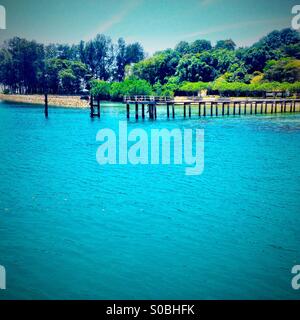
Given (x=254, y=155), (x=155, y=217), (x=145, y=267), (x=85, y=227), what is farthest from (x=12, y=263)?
(x=254, y=155)

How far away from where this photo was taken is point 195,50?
417 feet

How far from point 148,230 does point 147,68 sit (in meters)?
96.0

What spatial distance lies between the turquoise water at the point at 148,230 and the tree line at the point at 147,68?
2457 inches

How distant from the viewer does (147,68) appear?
349ft

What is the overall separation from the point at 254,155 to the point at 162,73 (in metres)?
81.5

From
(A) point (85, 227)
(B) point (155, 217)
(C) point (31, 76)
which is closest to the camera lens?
(A) point (85, 227)

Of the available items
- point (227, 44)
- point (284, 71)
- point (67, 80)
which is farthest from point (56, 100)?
point (227, 44)

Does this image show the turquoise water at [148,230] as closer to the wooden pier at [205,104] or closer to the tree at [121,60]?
the wooden pier at [205,104]

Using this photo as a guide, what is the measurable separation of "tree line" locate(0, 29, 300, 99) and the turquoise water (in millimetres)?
62408

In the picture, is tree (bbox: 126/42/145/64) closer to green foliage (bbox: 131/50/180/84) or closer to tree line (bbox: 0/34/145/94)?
tree line (bbox: 0/34/145/94)

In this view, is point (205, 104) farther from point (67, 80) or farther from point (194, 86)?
point (67, 80)

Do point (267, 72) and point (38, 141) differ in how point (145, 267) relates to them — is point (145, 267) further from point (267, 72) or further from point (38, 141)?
point (267, 72)

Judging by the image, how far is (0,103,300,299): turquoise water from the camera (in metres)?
11.0

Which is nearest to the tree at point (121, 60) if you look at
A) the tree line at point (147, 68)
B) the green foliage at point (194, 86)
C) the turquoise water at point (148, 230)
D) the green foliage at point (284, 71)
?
the tree line at point (147, 68)
